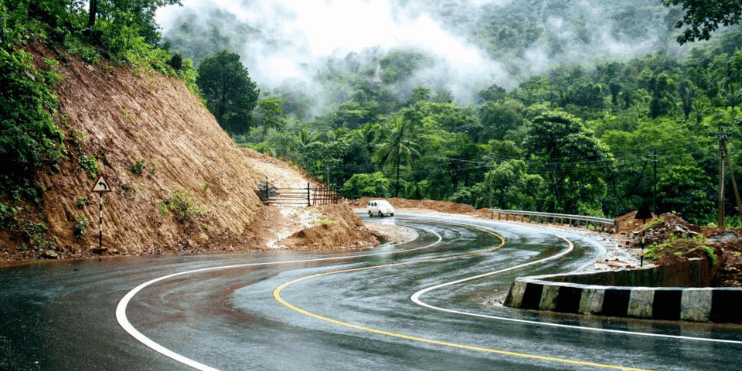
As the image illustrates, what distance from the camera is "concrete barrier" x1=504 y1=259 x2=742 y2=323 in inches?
342

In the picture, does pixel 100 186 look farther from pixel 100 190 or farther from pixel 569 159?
pixel 569 159

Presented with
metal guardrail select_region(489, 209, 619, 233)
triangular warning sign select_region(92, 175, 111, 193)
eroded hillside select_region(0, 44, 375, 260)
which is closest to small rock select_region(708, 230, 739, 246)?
metal guardrail select_region(489, 209, 619, 233)

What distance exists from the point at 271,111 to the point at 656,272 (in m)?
67.1

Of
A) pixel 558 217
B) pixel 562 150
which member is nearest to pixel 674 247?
pixel 558 217

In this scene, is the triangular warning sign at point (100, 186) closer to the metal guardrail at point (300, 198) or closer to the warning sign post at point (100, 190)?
the warning sign post at point (100, 190)

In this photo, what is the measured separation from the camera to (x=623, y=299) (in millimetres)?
9469

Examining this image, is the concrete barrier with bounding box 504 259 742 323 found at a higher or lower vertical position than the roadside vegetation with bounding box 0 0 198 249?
lower

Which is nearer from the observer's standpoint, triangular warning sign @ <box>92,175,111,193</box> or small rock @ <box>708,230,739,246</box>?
triangular warning sign @ <box>92,175,111,193</box>

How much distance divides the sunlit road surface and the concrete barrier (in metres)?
0.46

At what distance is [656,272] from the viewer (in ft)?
44.1

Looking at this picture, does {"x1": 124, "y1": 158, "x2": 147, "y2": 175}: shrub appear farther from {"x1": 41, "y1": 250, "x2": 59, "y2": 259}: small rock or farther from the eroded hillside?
{"x1": 41, "y1": 250, "x2": 59, "y2": 259}: small rock

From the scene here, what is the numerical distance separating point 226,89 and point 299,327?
6134 centimetres

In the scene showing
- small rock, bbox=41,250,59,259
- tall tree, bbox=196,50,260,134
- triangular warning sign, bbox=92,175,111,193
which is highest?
tall tree, bbox=196,50,260,134

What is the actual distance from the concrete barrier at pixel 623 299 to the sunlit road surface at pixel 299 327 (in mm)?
457
